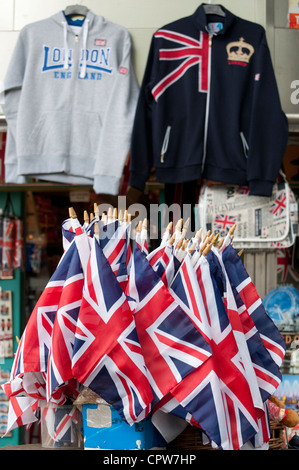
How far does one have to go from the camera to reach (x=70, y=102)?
3.08 meters

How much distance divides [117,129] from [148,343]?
5.80ft

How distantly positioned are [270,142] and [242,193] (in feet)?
0.98

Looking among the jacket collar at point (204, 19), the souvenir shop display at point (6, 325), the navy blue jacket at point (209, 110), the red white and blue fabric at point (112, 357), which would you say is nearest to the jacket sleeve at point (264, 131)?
the navy blue jacket at point (209, 110)

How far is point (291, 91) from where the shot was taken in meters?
3.13

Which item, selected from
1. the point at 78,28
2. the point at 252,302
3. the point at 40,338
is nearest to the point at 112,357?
the point at 40,338

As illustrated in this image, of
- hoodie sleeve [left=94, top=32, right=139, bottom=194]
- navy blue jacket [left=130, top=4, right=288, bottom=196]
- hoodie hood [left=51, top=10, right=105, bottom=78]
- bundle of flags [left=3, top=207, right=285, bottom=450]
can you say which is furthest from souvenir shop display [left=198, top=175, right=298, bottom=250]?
bundle of flags [left=3, top=207, right=285, bottom=450]

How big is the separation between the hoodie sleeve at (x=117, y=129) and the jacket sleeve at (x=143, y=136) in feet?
0.21

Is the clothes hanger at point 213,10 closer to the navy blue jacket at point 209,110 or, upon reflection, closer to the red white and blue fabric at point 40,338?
the navy blue jacket at point 209,110

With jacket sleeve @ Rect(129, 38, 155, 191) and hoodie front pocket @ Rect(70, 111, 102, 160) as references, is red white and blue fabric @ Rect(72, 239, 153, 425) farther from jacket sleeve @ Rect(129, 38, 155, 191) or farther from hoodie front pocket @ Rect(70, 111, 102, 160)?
hoodie front pocket @ Rect(70, 111, 102, 160)

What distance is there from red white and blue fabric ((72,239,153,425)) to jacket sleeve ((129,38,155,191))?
1.59 m

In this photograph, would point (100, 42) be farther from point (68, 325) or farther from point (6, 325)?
point (68, 325)

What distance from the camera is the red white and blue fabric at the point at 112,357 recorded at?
1434 millimetres
